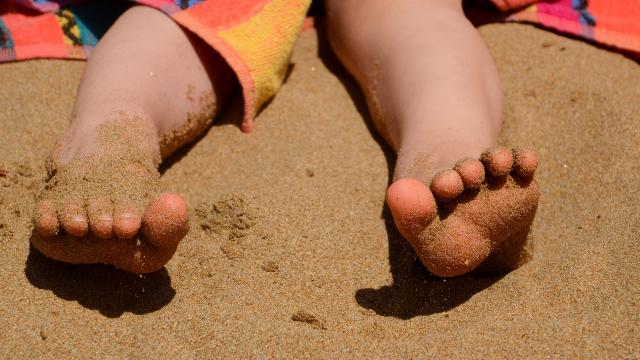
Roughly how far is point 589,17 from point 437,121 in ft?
2.32

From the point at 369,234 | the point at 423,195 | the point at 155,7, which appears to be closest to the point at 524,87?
the point at 369,234

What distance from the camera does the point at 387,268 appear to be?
141 centimetres

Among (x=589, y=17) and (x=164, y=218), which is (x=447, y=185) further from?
(x=589, y=17)

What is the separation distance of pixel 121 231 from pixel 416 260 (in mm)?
511

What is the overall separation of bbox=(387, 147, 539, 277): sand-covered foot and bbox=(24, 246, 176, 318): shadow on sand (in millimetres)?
416

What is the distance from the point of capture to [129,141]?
135 centimetres

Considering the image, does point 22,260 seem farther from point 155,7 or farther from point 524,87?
point 524,87

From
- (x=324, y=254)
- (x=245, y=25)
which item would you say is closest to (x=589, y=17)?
(x=245, y=25)

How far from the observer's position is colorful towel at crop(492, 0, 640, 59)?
1.88 meters

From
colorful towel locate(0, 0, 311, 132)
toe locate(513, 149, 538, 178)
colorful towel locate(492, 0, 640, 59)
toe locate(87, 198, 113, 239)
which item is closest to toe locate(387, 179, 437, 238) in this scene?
toe locate(513, 149, 538, 178)

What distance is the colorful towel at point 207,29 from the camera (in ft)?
5.34

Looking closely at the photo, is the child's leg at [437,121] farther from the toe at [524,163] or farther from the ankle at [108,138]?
the ankle at [108,138]

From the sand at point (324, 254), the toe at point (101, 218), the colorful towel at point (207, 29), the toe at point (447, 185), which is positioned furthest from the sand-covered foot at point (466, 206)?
the colorful towel at point (207, 29)

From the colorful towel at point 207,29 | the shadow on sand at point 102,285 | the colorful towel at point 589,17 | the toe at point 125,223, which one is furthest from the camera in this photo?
the colorful towel at point 589,17
